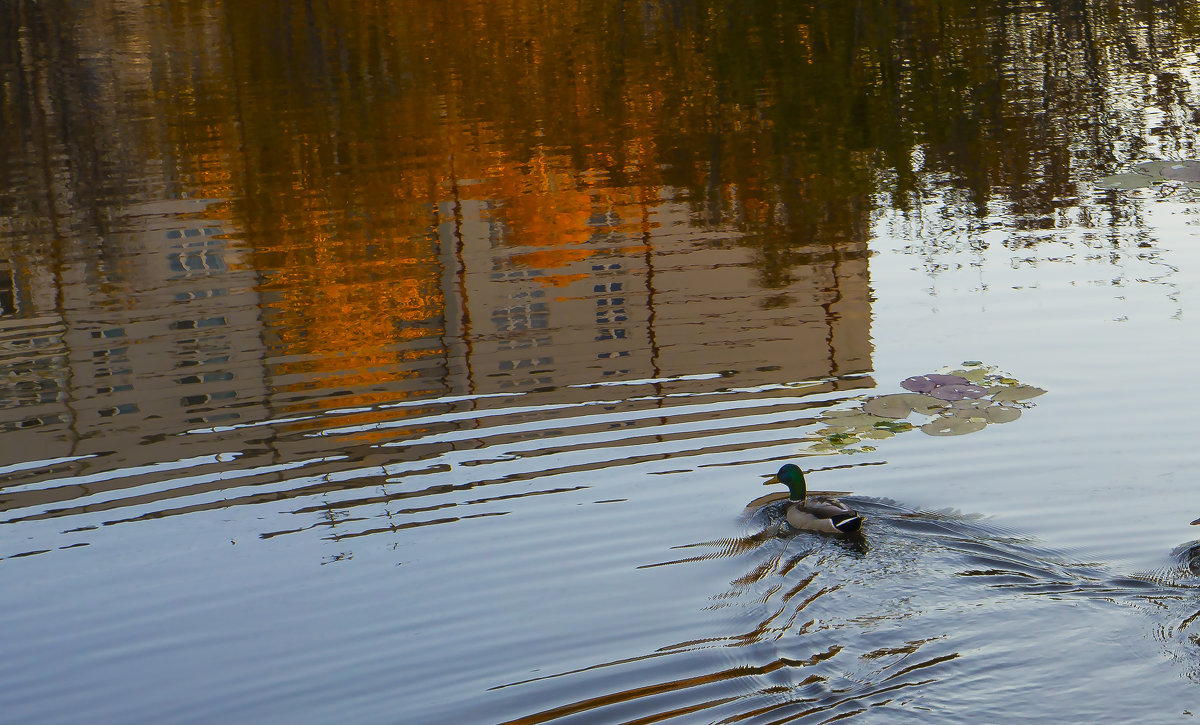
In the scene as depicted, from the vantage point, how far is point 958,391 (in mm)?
9875

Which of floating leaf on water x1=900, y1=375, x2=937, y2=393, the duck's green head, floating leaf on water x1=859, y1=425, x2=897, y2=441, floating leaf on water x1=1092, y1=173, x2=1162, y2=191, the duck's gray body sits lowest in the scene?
the duck's gray body

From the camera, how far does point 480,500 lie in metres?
8.88

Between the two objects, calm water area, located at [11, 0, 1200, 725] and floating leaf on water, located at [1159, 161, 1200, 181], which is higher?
floating leaf on water, located at [1159, 161, 1200, 181]

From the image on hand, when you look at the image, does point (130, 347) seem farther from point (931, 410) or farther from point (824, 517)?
point (824, 517)

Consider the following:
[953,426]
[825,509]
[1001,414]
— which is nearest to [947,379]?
[1001,414]

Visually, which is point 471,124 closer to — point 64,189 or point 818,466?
point 64,189

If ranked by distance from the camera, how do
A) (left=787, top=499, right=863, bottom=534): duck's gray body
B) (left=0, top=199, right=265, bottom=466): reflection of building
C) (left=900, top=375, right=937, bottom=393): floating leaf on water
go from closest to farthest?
(left=787, top=499, right=863, bottom=534): duck's gray body
(left=900, top=375, right=937, bottom=393): floating leaf on water
(left=0, top=199, right=265, bottom=466): reflection of building

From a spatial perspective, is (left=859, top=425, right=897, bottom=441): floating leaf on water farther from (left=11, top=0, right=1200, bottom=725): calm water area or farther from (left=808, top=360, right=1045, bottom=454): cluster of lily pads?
(left=11, top=0, right=1200, bottom=725): calm water area

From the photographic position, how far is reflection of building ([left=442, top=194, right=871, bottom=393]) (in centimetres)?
1102

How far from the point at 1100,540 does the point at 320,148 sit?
694 inches

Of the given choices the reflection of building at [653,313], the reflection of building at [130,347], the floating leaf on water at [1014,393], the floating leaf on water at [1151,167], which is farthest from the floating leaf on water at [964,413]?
the floating leaf on water at [1151,167]

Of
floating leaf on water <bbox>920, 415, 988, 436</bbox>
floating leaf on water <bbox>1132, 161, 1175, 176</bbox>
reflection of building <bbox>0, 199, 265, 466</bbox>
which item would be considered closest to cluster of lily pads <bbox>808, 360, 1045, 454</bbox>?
floating leaf on water <bbox>920, 415, 988, 436</bbox>

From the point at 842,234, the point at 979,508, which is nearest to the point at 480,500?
the point at 979,508

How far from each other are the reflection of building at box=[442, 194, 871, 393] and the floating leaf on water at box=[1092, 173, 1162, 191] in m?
3.80
